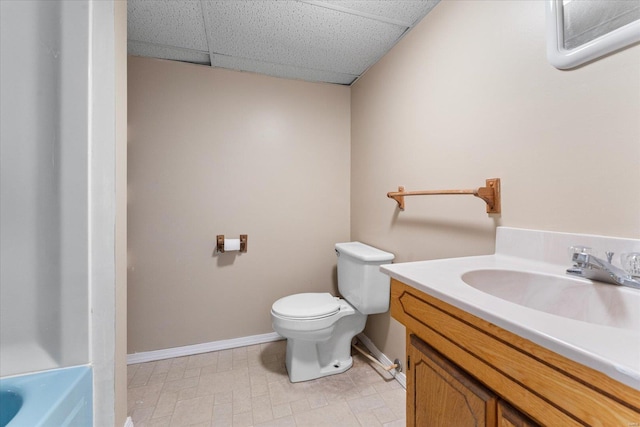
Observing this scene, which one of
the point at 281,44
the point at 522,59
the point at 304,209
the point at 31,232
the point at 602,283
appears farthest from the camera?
the point at 304,209

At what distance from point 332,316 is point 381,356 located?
53 centimetres

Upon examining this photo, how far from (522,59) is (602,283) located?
791 millimetres

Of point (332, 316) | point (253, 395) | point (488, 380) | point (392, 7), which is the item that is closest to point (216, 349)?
point (253, 395)

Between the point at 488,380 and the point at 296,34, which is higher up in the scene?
the point at 296,34

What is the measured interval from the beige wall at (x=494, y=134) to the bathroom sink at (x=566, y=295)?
18cm

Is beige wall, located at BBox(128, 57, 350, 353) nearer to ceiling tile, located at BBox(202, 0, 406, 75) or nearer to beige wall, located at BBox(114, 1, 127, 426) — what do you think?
ceiling tile, located at BBox(202, 0, 406, 75)

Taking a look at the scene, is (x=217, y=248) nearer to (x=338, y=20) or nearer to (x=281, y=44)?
(x=281, y=44)

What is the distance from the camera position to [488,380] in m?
0.53

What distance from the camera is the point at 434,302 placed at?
0.68 metres

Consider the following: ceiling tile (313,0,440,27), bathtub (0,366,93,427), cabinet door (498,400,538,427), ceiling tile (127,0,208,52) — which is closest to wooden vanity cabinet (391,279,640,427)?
cabinet door (498,400,538,427)

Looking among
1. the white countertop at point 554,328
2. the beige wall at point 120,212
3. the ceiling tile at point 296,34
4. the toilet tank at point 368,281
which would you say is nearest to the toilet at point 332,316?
the toilet tank at point 368,281

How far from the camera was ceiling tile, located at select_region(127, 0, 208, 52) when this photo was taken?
1.36 m

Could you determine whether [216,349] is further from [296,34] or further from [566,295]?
[296,34]

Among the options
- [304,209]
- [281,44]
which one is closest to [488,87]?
[281,44]
